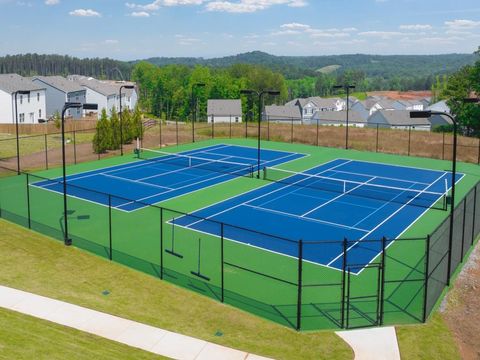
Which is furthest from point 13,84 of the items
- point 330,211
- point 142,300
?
point 142,300

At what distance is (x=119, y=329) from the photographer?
1477 cm

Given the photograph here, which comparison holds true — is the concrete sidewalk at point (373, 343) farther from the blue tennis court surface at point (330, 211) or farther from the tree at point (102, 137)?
the tree at point (102, 137)

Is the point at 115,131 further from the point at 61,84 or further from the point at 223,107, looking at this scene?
Result: the point at 223,107

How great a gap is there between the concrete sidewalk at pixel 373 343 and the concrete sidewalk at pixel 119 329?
8.47ft

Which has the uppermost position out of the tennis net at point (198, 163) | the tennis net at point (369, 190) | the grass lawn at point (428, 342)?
the tennis net at point (198, 163)

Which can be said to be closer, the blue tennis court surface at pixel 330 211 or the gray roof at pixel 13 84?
the blue tennis court surface at pixel 330 211

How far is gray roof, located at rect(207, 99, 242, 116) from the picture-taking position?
10700 centimetres

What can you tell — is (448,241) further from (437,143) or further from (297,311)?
(437,143)

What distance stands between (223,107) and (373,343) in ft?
315

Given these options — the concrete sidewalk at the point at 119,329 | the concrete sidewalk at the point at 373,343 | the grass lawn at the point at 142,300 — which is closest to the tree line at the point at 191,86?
the grass lawn at the point at 142,300

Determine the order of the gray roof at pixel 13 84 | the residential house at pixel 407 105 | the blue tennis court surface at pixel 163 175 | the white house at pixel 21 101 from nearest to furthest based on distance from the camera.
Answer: the blue tennis court surface at pixel 163 175 < the white house at pixel 21 101 < the gray roof at pixel 13 84 < the residential house at pixel 407 105

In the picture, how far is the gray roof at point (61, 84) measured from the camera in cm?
8538

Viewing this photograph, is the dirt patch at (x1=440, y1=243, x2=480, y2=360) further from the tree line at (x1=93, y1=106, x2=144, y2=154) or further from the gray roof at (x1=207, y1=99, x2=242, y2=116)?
the gray roof at (x1=207, y1=99, x2=242, y2=116)

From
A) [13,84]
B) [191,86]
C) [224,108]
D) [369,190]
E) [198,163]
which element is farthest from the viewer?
[191,86]
